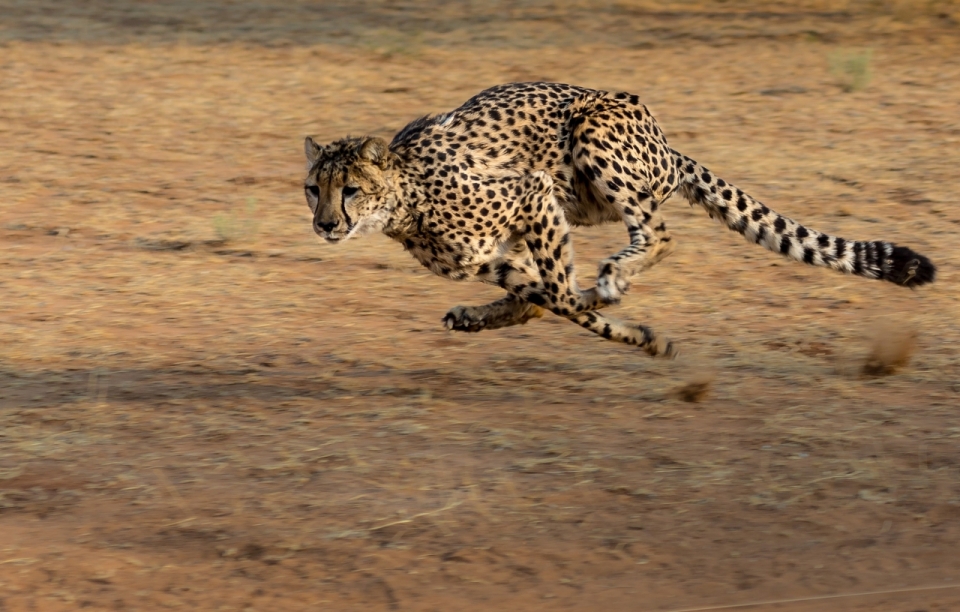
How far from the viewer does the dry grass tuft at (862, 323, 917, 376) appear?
239 inches

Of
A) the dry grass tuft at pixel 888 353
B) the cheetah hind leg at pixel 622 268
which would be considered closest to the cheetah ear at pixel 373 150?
the cheetah hind leg at pixel 622 268

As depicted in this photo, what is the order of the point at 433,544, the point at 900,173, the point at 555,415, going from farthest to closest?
1. the point at 900,173
2. the point at 555,415
3. the point at 433,544

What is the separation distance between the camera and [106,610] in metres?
4.20

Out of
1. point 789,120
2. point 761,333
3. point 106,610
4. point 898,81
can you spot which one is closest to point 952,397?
point 761,333

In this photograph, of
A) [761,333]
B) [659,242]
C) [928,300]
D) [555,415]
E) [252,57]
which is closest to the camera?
[555,415]

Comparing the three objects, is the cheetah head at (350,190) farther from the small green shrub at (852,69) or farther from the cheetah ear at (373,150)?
the small green shrub at (852,69)

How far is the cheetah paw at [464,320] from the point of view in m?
6.34

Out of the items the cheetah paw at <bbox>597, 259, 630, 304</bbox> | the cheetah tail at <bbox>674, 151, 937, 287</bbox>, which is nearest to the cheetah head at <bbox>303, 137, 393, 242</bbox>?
the cheetah paw at <bbox>597, 259, 630, 304</bbox>

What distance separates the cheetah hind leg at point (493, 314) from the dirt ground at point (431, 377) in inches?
6.8

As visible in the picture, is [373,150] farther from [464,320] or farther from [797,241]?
[797,241]

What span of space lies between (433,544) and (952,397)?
242 centimetres

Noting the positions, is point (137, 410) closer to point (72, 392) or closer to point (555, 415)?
point (72, 392)

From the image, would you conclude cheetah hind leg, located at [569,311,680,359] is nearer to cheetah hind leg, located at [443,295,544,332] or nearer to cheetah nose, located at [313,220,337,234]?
cheetah hind leg, located at [443,295,544,332]

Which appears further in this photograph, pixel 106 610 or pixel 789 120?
pixel 789 120
